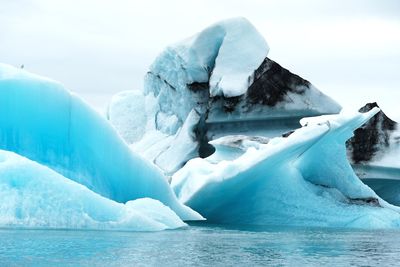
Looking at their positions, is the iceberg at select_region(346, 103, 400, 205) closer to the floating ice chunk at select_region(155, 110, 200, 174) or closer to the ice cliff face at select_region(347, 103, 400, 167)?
the ice cliff face at select_region(347, 103, 400, 167)

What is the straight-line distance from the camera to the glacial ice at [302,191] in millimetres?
14211

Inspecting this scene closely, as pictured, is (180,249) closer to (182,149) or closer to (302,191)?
(302,191)

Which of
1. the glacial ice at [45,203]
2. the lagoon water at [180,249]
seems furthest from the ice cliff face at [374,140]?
the glacial ice at [45,203]

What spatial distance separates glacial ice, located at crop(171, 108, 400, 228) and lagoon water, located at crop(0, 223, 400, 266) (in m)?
3.62

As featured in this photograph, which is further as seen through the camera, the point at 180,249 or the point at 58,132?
the point at 58,132

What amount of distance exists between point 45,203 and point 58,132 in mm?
2628

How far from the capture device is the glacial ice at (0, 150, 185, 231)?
9320 millimetres

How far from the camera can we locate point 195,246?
8.58 metres

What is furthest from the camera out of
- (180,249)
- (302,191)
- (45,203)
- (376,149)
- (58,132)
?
(376,149)

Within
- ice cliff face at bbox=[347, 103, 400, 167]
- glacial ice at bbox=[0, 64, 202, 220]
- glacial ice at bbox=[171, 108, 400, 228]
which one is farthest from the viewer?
ice cliff face at bbox=[347, 103, 400, 167]

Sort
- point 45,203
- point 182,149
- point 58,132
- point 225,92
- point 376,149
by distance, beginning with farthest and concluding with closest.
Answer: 1. point 182,149
2. point 225,92
3. point 376,149
4. point 58,132
5. point 45,203

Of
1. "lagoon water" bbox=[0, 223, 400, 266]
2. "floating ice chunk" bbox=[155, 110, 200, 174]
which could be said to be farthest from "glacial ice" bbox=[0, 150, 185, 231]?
"floating ice chunk" bbox=[155, 110, 200, 174]

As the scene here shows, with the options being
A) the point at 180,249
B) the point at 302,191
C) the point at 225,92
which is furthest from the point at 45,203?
the point at 225,92

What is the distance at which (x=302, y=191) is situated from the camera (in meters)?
14.6
